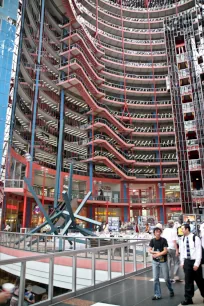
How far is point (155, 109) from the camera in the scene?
53875 millimetres

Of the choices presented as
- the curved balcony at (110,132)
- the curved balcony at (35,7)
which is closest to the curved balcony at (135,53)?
the curved balcony at (35,7)

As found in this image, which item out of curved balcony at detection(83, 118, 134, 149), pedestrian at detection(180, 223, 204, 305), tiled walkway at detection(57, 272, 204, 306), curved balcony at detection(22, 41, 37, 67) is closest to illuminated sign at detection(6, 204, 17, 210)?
curved balcony at detection(83, 118, 134, 149)

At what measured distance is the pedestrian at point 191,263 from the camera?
5.80 meters

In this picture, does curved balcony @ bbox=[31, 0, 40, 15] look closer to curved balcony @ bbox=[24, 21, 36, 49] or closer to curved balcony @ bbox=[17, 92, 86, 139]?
curved balcony @ bbox=[24, 21, 36, 49]

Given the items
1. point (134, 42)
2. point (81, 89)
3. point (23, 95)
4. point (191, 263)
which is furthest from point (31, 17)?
point (191, 263)

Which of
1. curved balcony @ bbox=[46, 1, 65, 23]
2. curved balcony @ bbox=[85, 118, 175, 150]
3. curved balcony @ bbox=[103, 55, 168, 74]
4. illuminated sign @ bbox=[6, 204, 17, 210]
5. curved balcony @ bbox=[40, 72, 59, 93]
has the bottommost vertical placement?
illuminated sign @ bbox=[6, 204, 17, 210]

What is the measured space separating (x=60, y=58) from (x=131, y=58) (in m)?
19.6

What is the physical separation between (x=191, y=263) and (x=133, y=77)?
52.8 meters

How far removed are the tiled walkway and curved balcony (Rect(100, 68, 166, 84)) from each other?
160 ft

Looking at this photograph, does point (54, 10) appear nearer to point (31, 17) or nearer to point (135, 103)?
point (31, 17)

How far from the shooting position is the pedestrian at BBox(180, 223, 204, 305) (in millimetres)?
5797

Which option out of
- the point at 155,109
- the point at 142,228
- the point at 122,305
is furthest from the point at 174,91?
the point at 122,305

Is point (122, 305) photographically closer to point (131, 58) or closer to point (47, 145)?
point (47, 145)

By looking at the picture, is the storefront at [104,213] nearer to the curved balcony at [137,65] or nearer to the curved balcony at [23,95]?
the curved balcony at [23,95]
